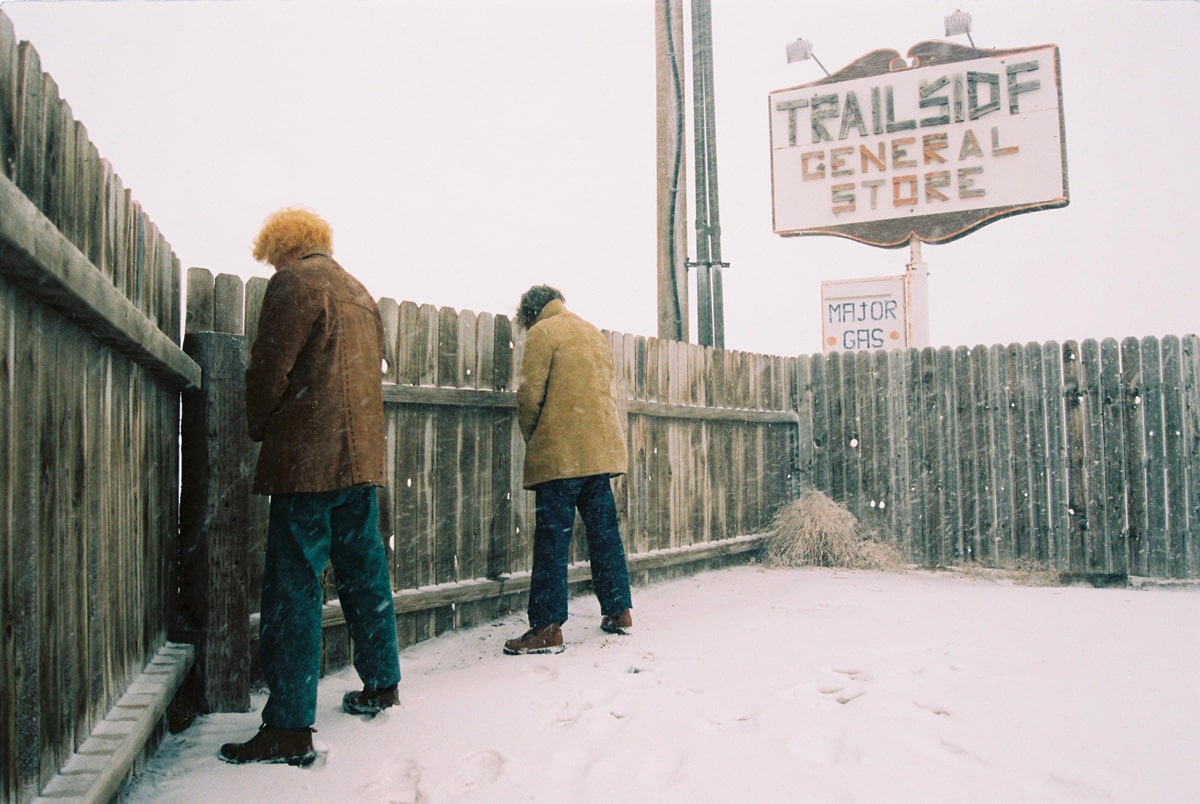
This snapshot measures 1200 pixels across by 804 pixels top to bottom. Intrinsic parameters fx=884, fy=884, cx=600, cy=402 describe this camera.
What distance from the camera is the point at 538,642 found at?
4.13 metres

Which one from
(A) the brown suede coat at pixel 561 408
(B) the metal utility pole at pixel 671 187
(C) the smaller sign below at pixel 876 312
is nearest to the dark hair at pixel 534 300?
(A) the brown suede coat at pixel 561 408

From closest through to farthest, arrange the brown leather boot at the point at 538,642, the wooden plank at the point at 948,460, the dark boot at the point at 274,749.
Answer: the dark boot at the point at 274,749
the brown leather boot at the point at 538,642
the wooden plank at the point at 948,460

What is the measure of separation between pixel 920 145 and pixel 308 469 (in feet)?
32.1

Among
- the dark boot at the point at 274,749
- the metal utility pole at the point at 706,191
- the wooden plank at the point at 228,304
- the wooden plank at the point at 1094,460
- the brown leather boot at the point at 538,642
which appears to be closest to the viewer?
the dark boot at the point at 274,749

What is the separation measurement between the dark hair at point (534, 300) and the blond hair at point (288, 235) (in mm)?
1487

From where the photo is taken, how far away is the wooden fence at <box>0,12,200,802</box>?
5.54 feet

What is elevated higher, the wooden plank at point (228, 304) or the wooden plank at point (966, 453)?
the wooden plank at point (228, 304)

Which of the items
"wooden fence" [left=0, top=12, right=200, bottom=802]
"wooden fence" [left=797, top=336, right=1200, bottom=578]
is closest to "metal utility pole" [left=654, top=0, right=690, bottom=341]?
"wooden fence" [left=797, top=336, right=1200, bottom=578]

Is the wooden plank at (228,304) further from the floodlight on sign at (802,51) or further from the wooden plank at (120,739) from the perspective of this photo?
the floodlight on sign at (802,51)

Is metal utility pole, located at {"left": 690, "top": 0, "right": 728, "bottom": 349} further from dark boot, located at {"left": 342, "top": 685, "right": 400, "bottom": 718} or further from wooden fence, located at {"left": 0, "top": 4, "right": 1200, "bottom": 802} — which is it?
dark boot, located at {"left": 342, "top": 685, "right": 400, "bottom": 718}

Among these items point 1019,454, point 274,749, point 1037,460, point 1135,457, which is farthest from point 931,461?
point 274,749

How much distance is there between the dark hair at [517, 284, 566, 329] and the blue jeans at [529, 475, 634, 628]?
2.91 feet

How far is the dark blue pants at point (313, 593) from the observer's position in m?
2.84

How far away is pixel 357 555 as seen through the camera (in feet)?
10.3
